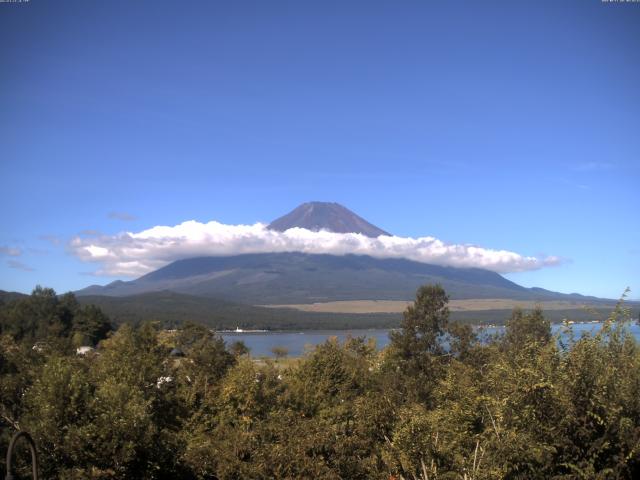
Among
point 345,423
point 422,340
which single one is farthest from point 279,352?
point 345,423

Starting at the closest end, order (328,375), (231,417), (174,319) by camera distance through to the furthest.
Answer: (231,417) → (328,375) → (174,319)

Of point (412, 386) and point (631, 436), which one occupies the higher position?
point (631, 436)

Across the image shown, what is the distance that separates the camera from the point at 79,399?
46.8 feet

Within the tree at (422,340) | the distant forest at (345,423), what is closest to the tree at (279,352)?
the tree at (422,340)

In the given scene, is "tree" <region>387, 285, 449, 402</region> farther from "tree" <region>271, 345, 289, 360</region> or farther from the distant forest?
"tree" <region>271, 345, 289, 360</region>

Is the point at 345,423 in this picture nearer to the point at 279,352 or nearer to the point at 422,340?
the point at 422,340

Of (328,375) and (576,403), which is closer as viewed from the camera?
(576,403)

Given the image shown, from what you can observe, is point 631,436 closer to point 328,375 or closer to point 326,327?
point 328,375

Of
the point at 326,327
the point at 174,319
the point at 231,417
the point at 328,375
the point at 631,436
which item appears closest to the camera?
the point at 631,436

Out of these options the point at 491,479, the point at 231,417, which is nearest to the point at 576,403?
Result: the point at 491,479

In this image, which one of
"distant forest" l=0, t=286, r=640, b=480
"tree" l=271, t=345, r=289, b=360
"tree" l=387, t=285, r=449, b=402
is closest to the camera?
"distant forest" l=0, t=286, r=640, b=480

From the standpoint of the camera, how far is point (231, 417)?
20.7 metres

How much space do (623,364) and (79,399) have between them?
12.2 m

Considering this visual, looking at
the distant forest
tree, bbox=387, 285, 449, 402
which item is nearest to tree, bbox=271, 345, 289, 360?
tree, bbox=387, 285, 449, 402
